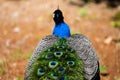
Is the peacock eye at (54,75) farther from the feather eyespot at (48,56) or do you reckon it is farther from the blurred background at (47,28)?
the blurred background at (47,28)

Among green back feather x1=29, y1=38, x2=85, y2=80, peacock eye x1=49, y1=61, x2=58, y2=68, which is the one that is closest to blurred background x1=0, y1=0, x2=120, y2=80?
green back feather x1=29, y1=38, x2=85, y2=80

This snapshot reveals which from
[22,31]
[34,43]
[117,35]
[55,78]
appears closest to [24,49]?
[34,43]

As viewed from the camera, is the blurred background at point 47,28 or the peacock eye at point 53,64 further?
the blurred background at point 47,28

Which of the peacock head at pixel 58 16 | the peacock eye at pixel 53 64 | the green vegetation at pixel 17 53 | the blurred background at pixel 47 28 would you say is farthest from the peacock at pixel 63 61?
the green vegetation at pixel 17 53

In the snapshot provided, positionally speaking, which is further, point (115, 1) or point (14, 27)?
point (115, 1)

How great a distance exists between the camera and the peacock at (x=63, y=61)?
585cm

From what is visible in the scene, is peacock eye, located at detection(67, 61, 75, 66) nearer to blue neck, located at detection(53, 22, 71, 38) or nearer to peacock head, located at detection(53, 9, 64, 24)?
blue neck, located at detection(53, 22, 71, 38)

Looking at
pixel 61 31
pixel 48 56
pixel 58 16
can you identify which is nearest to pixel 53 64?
pixel 48 56

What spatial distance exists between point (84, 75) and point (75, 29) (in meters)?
5.84

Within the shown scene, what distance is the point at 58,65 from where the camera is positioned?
6.00 metres

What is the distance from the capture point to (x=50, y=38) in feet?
23.3

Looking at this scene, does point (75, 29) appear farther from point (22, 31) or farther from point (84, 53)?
point (84, 53)

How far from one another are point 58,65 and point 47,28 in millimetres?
6001

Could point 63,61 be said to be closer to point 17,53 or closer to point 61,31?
point 61,31
